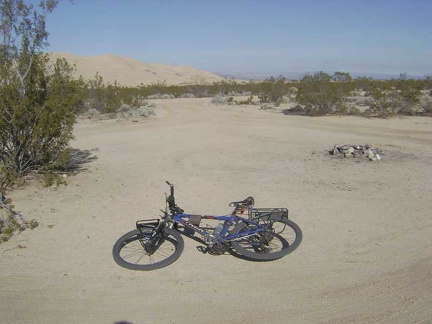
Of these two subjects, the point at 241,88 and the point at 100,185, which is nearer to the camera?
the point at 100,185

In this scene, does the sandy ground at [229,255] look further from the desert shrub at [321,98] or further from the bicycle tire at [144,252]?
the desert shrub at [321,98]

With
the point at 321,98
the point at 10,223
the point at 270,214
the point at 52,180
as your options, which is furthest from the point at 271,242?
the point at 321,98

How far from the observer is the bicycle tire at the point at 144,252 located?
15.9 feet

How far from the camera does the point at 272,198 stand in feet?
25.2

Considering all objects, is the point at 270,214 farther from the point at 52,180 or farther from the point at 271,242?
the point at 52,180

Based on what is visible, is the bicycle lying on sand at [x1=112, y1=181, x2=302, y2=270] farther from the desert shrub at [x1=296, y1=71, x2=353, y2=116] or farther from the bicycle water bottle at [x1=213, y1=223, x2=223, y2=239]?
the desert shrub at [x1=296, y1=71, x2=353, y2=116]

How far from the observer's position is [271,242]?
5527 mm

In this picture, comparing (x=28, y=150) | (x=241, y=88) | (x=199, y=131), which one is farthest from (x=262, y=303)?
(x=241, y=88)

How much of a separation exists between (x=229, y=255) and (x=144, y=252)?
3.91 feet

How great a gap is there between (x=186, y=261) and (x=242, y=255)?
0.76m

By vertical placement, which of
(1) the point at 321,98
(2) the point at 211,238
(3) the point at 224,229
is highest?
(1) the point at 321,98

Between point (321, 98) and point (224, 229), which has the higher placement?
point (321, 98)

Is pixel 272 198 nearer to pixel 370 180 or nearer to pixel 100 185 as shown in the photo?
pixel 370 180

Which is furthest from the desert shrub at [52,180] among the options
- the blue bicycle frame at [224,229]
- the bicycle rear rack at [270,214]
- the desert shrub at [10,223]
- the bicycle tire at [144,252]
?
the bicycle rear rack at [270,214]
